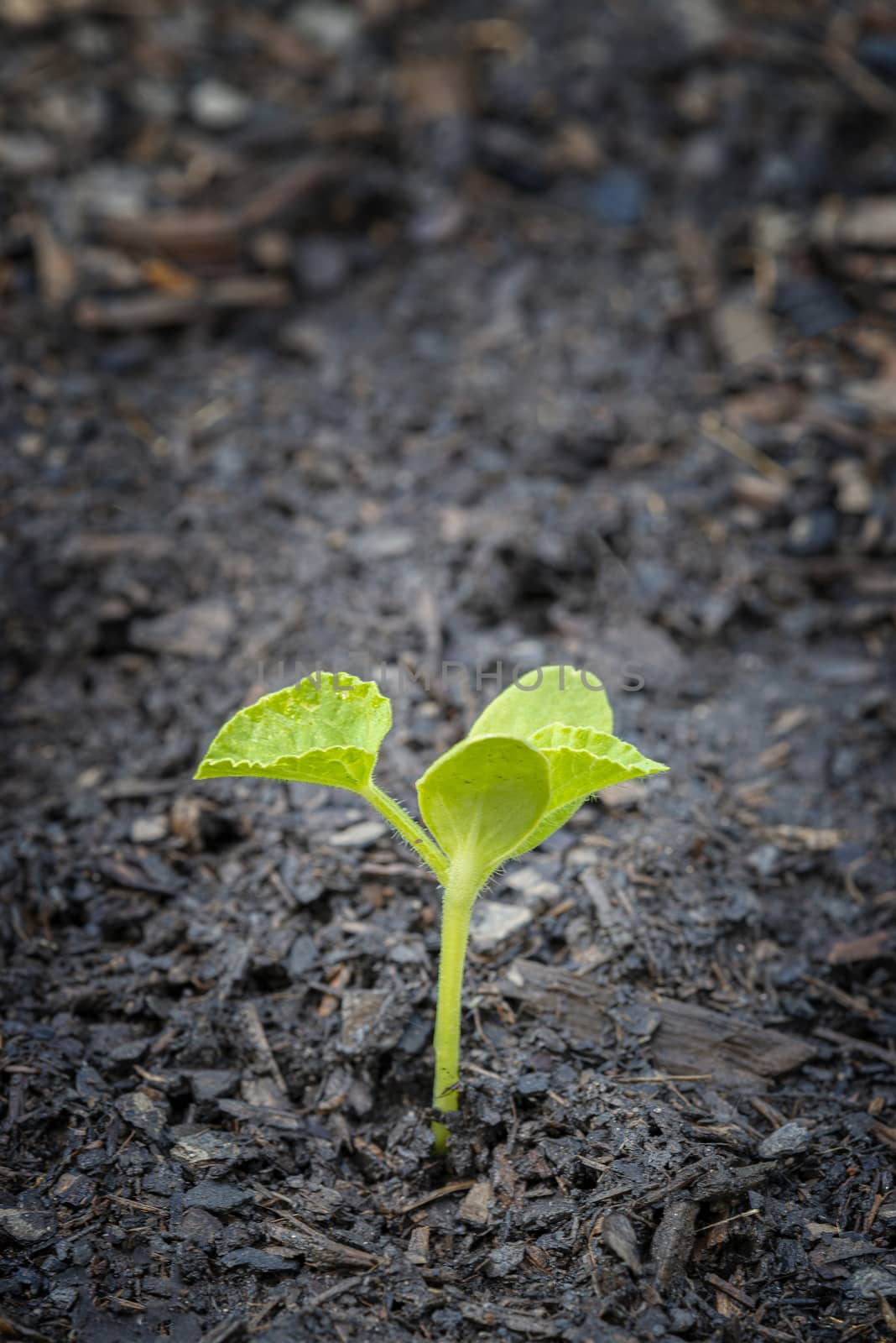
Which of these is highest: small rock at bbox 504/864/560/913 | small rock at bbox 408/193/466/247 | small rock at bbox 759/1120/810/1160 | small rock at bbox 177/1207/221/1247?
small rock at bbox 408/193/466/247

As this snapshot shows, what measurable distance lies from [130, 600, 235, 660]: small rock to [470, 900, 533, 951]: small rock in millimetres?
934

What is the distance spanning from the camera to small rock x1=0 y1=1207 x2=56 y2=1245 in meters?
1.51

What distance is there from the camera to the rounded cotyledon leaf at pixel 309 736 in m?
1.40

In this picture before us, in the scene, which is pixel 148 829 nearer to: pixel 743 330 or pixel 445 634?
pixel 445 634

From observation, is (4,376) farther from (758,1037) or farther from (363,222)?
(758,1037)

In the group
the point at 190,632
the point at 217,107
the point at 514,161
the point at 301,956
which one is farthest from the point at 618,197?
the point at 301,956

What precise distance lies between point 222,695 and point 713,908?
1.15 meters

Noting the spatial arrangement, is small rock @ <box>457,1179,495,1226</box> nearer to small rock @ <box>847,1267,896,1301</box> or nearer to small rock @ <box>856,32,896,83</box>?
small rock @ <box>847,1267,896,1301</box>

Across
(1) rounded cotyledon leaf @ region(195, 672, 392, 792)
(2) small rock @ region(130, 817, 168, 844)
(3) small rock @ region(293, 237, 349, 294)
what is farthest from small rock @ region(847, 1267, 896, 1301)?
(3) small rock @ region(293, 237, 349, 294)

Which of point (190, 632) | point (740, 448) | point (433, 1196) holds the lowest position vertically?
point (433, 1196)

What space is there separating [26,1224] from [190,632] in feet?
4.53

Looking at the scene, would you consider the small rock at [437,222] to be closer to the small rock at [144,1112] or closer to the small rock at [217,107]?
the small rock at [217,107]

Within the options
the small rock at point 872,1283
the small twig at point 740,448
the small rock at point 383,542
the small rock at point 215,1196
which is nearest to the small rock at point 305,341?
the small rock at point 383,542

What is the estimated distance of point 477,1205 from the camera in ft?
5.34
